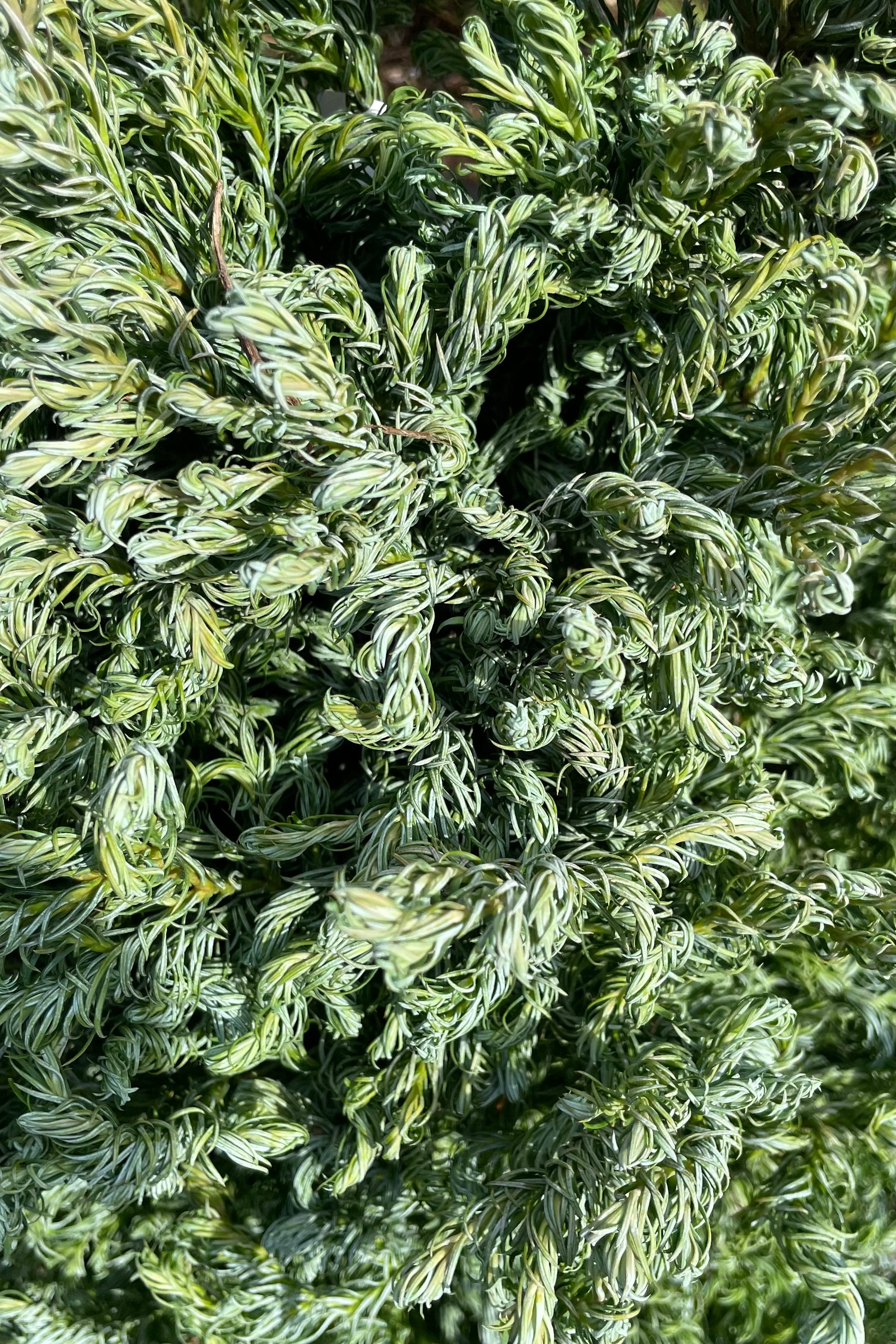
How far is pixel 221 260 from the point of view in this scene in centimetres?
52

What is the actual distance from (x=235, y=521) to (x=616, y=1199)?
53cm

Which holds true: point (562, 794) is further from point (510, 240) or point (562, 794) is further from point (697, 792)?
point (510, 240)

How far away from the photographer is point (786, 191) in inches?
24.7

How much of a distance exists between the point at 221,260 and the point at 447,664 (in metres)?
0.32

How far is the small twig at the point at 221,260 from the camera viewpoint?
490mm

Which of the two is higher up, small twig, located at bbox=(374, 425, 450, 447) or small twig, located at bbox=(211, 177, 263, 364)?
small twig, located at bbox=(211, 177, 263, 364)

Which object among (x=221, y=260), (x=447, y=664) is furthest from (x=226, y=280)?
(x=447, y=664)

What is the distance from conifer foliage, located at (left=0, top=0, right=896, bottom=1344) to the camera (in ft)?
1.75

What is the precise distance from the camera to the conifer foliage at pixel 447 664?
0.53m

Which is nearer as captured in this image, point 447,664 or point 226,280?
point 226,280

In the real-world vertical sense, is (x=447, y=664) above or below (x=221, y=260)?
below

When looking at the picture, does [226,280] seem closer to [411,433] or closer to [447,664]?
[411,433]

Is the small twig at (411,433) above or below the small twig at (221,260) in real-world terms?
below

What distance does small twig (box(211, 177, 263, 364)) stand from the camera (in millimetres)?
490
